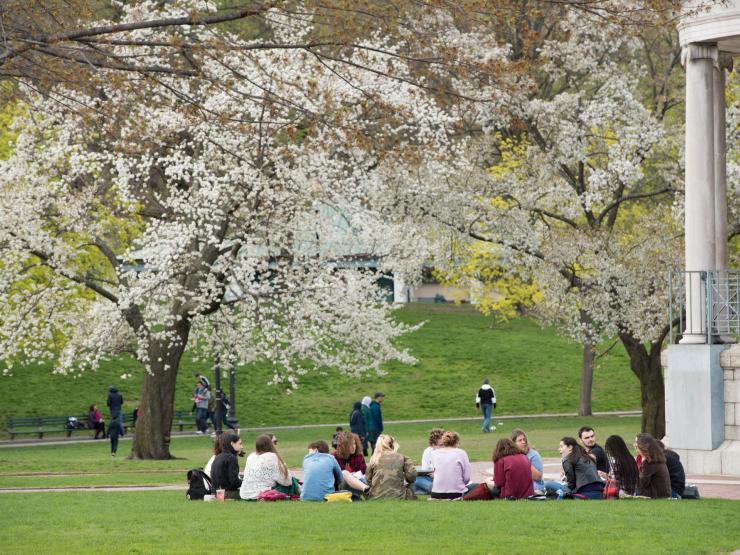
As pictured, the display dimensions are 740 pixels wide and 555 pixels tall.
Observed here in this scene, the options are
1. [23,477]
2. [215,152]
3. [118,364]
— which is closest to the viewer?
[23,477]

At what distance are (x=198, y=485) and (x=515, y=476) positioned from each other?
4239 millimetres

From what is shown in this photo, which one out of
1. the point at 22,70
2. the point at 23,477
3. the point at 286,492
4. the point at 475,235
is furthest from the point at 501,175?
the point at 22,70

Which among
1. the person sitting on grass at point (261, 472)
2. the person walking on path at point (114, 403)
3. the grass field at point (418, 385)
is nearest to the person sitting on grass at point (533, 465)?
the person sitting on grass at point (261, 472)

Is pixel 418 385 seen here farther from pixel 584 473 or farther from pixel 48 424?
pixel 584 473

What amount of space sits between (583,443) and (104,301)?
16.8m

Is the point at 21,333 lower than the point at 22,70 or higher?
lower

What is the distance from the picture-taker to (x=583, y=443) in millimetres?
18094

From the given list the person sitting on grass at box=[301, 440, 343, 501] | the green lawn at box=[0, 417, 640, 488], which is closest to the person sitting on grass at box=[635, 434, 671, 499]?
the person sitting on grass at box=[301, 440, 343, 501]

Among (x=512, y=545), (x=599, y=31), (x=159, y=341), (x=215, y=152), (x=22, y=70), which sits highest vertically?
(x=599, y=31)

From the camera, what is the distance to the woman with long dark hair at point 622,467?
664 inches

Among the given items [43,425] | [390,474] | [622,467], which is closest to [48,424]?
[43,425]

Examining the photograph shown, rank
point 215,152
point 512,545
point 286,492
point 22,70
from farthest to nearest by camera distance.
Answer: point 215,152 → point 286,492 → point 22,70 → point 512,545

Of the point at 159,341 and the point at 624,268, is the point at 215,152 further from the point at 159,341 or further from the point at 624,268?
the point at 624,268

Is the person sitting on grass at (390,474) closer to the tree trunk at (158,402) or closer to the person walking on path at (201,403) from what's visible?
the tree trunk at (158,402)
